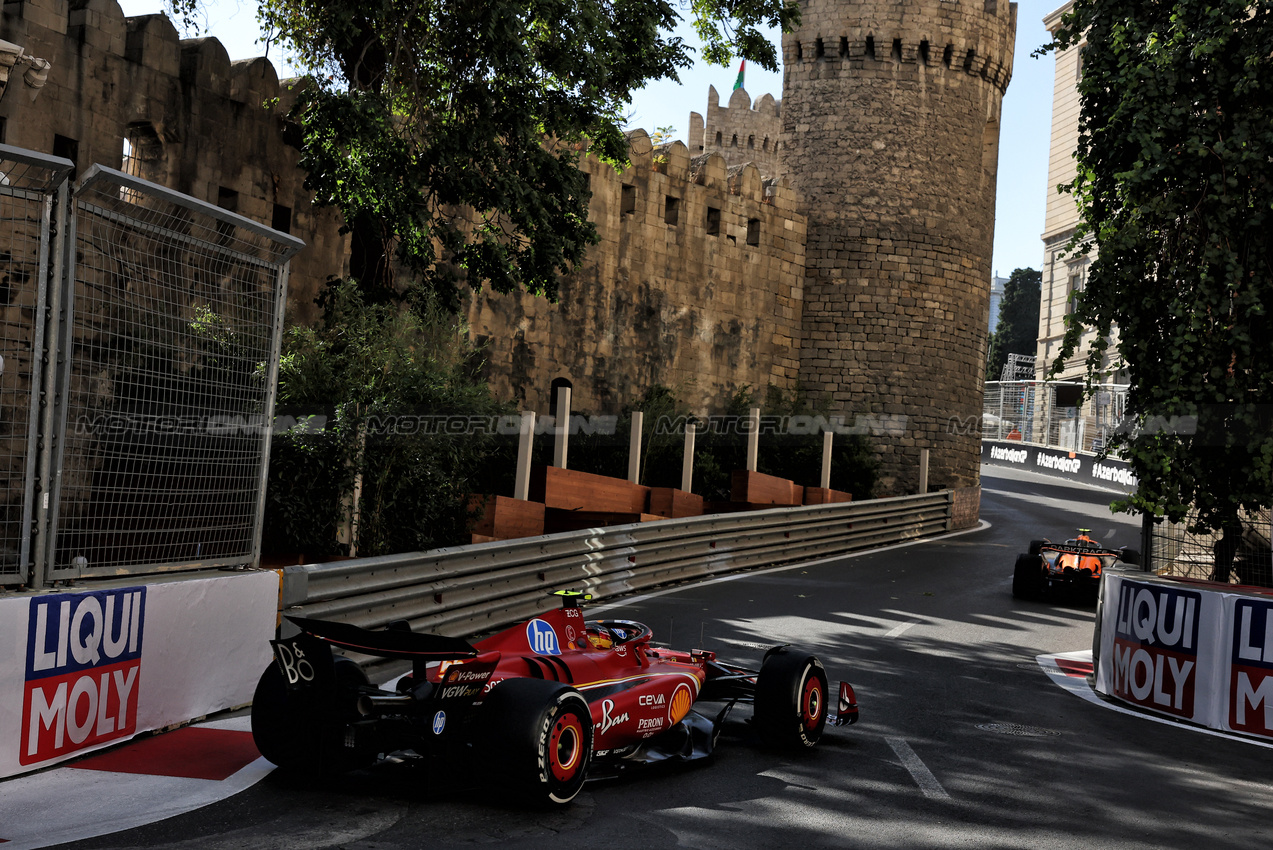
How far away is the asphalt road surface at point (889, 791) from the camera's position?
4.80 meters

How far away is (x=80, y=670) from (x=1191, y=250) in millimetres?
9571

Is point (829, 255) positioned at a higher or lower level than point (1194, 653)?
higher

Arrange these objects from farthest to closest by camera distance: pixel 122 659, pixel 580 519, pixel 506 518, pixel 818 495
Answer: pixel 818 495
pixel 580 519
pixel 506 518
pixel 122 659

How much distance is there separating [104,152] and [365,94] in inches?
134

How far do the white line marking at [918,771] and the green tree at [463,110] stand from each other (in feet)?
26.4

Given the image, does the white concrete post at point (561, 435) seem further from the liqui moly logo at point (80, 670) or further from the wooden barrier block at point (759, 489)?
the liqui moly logo at point (80, 670)

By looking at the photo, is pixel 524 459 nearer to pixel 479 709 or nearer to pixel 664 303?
pixel 479 709

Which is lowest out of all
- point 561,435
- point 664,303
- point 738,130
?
point 561,435

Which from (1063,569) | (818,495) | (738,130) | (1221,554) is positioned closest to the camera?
(1221,554)

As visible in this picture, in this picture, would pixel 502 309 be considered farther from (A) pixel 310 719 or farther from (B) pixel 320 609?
(A) pixel 310 719

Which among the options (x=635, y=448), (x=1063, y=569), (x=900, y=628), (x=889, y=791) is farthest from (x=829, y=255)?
(x=889, y=791)

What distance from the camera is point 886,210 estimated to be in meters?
30.1

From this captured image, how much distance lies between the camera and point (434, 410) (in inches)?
449

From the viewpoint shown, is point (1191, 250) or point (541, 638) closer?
point (541, 638)
